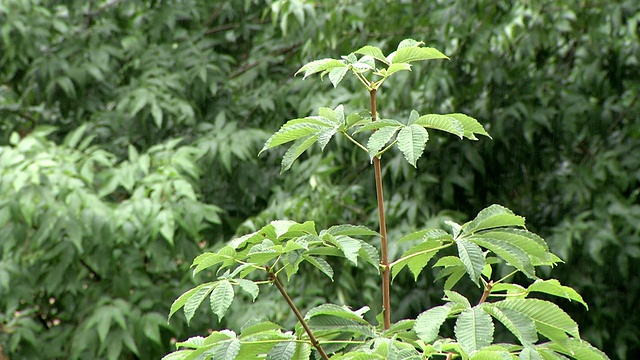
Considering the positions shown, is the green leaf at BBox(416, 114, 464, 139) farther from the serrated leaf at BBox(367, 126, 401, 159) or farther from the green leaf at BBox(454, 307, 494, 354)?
the green leaf at BBox(454, 307, 494, 354)

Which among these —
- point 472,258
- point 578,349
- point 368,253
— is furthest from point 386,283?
point 578,349

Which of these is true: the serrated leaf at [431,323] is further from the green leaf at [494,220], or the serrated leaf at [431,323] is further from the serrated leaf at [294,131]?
the serrated leaf at [294,131]

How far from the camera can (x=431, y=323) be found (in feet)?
3.51

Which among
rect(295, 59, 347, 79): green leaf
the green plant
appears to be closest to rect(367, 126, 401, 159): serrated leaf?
the green plant

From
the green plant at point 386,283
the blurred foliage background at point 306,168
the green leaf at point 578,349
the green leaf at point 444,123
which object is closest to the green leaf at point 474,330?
the green plant at point 386,283

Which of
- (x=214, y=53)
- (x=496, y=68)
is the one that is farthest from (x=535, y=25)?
(x=214, y=53)

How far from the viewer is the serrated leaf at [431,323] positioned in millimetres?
1057

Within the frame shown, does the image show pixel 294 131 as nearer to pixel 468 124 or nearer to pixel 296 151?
pixel 296 151

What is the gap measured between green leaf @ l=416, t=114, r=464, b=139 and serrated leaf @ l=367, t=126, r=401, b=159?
0.04 meters

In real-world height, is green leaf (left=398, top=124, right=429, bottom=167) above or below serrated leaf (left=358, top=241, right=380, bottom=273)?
above

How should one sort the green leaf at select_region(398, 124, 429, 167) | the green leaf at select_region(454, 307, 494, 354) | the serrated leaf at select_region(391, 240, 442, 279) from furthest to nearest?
the serrated leaf at select_region(391, 240, 442, 279)
the green leaf at select_region(398, 124, 429, 167)
the green leaf at select_region(454, 307, 494, 354)

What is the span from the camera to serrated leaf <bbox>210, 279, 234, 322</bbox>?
1145mm

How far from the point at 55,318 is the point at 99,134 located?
3.02 feet

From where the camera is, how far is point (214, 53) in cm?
407
